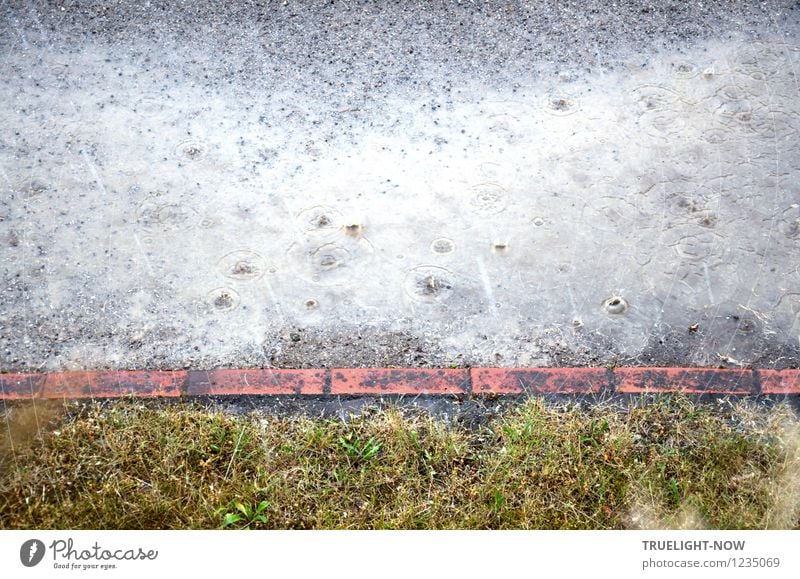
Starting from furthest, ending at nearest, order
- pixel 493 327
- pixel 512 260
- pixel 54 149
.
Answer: pixel 54 149 < pixel 512 260 < pixel 493 327

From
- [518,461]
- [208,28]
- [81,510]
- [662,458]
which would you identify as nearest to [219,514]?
[81,510]

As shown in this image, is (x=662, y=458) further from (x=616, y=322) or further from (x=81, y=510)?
(x=81, y=510)

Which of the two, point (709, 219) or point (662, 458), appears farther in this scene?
point (709, 219)

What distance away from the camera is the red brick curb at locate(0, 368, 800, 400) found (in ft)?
10.3

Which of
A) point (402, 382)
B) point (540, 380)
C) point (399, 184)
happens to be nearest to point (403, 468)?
point (402, 382)

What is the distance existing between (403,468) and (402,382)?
381 mm

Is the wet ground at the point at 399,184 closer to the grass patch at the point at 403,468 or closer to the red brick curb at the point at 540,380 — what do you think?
the red brick curb at the point at 540,380

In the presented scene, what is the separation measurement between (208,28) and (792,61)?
Result: 318cm

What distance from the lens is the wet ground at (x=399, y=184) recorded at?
133 inches

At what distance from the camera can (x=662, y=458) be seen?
2.96 meters

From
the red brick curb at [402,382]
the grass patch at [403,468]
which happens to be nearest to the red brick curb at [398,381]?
the red brick curb at [402,382]

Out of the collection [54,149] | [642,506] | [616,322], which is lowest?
[642,506]

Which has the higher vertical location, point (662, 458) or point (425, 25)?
point (425, 25)

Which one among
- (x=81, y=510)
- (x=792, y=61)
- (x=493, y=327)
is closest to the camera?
(x=81, y=510)
